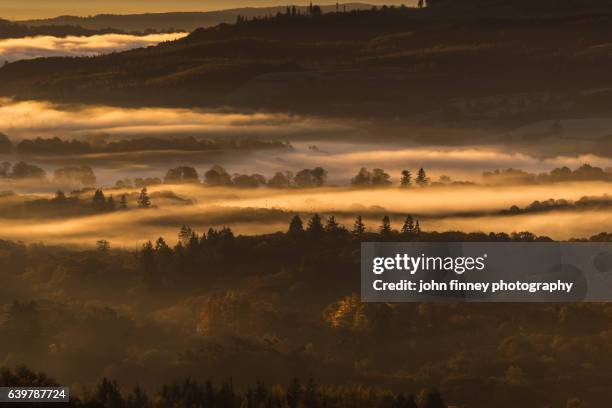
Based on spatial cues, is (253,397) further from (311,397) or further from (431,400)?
(431,400)

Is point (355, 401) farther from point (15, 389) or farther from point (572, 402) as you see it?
point (15, 389)

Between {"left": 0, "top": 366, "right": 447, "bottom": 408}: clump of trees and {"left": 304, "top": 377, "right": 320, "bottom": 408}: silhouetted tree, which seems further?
{"left": 304, "top": 377, "right": 320, "bottom": 408}: silhouetted tree

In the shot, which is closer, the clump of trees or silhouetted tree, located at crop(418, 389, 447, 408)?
the clump of trees

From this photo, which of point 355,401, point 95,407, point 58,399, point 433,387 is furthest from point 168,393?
point 58,399

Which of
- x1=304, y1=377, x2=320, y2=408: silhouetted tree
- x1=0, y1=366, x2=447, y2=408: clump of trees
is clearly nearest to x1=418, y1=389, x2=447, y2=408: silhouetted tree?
x1=0, y1=366, x2=447, y2=408: clump of trees

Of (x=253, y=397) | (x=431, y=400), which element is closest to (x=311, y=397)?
(x=253, y=397)

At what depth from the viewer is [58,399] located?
110938 mm

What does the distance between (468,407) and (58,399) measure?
295 feet

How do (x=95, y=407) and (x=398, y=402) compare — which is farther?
(x=398, y=402)

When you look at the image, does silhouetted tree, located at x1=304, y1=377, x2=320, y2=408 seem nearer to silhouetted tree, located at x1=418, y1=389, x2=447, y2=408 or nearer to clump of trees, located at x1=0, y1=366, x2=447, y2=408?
clump of trees, located at x1=0, y1=366, x2=447, y2=408

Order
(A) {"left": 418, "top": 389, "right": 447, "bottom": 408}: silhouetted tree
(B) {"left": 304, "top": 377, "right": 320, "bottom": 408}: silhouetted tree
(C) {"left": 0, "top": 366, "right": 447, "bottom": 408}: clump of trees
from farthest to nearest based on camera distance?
(A) {"left": 418, "top": 389, "right": 447, "bottom": 408}: silhouetted tree < (B) {"left": 304, "top": 377, "right": 320, "bottom": 408}: silhouetted tree < (C) {"left": 0, "top": 366, "right": 447, "bottom": 408}: clump of trees

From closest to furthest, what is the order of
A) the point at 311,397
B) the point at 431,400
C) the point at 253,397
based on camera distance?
1. the point at 253,397
2. the point at 311,397
3. the point at 431,400

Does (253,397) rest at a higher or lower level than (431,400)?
higher

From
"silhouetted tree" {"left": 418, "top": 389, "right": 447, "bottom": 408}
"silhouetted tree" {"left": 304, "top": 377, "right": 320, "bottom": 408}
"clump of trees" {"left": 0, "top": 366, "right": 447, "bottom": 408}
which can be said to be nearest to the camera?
"clump of trees" {"left": 0, "top": 366, "right": 447, "bottom": 408}
